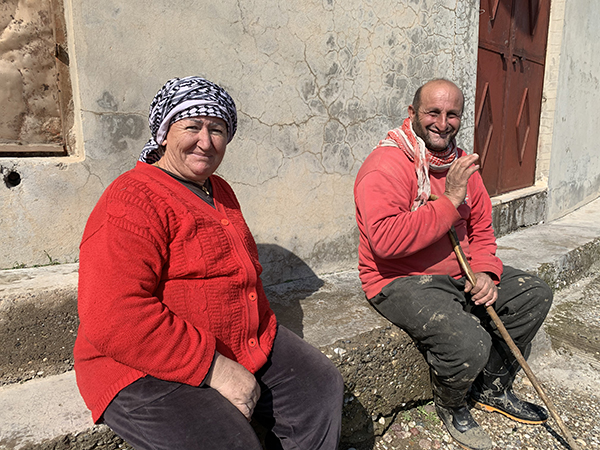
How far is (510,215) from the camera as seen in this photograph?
4.82 m

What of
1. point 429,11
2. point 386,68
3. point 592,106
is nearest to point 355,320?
point 386,68

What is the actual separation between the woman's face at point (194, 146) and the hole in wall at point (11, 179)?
85cm

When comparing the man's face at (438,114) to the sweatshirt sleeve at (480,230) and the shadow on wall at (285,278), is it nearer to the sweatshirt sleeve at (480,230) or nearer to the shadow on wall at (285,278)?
the sweatshirt sleeve at (480,230)

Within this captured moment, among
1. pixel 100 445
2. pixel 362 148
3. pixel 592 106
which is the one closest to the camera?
pixel 100 445

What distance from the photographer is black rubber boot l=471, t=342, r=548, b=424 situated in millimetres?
2303

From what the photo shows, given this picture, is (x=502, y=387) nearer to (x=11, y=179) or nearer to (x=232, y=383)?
(x=232, y=383)

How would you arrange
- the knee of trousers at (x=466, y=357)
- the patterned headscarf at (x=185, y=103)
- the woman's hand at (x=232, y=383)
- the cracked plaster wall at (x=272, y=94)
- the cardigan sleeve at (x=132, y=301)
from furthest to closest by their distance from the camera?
the cracked plaster wall at (x=272, y=94) → the knee of trousers at (x=466, y=357) → the patterned headscarf at (x=185, y=103) → the woman's hand at (x=232, y=383) → the cardigan sleeve at (x=132, y=301)

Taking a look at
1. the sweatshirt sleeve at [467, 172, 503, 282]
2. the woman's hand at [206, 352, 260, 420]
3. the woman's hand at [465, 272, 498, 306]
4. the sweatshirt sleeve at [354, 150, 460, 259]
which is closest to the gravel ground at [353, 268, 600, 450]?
the woman's hand at [465, 272, 498, 306]

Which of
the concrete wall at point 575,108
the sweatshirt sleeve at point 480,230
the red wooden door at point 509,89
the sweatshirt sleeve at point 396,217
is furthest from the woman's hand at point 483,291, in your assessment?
the concrete wall at point 575,108

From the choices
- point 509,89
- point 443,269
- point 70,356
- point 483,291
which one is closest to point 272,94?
point 443,269

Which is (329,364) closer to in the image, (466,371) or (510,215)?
(466,371)

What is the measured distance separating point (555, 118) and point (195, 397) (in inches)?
223

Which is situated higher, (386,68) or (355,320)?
(386,68)

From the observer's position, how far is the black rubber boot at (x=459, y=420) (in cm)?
210
